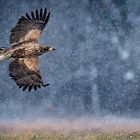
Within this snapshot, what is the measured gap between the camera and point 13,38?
2462 centimetres

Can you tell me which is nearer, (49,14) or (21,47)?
(21,47)

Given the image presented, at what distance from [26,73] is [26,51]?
1234mm

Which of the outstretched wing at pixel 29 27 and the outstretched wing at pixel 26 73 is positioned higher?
the outstretched wing at pixel 29 27

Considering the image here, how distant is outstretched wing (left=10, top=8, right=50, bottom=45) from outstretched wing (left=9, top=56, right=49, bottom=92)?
53.7 inches

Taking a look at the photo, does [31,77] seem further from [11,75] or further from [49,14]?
[49,14]

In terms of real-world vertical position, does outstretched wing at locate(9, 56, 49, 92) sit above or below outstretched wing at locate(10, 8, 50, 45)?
below

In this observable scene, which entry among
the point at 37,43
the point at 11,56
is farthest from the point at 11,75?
the point at 37,43

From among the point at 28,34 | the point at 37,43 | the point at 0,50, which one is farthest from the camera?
the point at 28,34

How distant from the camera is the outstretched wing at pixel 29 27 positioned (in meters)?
24.7

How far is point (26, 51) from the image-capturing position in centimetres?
2286

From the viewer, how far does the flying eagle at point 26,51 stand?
22.2 metres

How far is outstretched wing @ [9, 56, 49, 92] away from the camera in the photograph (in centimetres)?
2178

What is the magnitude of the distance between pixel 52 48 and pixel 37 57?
990 mm

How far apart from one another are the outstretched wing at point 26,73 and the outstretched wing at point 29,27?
4.47 feet
